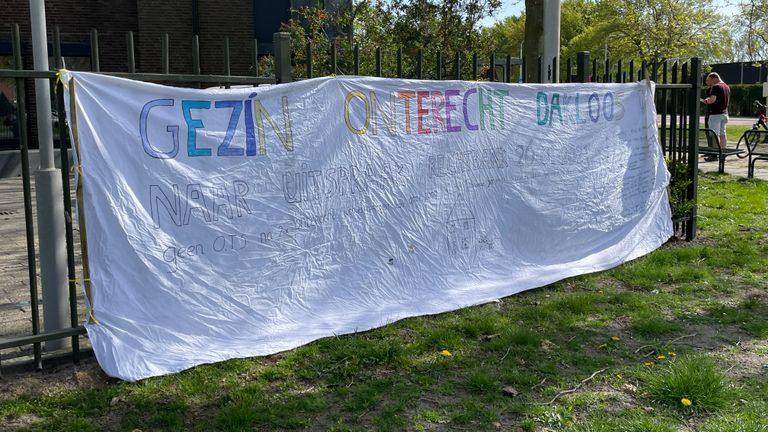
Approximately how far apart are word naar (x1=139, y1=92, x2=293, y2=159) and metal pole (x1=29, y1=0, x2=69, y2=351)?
527mm

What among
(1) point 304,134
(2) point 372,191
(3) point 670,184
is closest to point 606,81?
(3) point 670,184

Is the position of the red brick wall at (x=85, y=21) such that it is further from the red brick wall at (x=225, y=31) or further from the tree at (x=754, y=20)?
the tree at (x=754, y=20)

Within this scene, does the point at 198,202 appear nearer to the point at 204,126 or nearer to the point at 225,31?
the point at 204,126

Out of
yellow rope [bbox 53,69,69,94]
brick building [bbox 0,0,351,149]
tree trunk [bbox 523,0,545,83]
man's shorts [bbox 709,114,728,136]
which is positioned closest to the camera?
yellow rope [bbox 53,69,69,94]

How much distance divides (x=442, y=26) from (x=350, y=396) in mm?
10004

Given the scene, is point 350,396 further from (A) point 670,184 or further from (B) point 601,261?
(A) point 670,184

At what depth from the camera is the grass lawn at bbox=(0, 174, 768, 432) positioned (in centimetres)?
357

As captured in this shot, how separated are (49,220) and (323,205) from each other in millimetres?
1626

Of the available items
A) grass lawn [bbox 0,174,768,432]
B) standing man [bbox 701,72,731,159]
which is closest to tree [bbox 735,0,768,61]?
standing man [bbox 701,72,731,159]

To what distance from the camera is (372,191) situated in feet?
16.9

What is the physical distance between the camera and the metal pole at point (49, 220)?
13.3ft

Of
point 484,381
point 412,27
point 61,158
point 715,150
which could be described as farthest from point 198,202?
point 715,150

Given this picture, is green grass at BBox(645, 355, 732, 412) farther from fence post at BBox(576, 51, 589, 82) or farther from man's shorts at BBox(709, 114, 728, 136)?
man's shorts at BBox(709, 114, 728, 136)

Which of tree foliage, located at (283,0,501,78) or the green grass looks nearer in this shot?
the green grass
